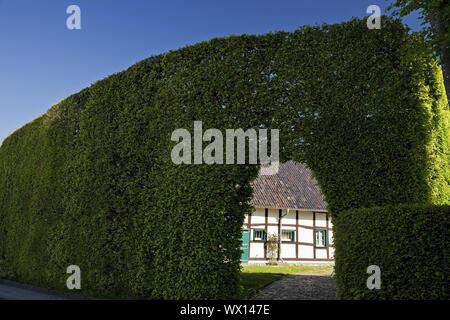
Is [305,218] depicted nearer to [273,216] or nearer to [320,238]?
[320,238]

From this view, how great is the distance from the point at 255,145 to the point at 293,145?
79 centimetres

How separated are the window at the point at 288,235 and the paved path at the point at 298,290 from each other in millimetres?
8940

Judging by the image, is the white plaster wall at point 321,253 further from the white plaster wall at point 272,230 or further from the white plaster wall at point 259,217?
the white plaster wall at point 259,217

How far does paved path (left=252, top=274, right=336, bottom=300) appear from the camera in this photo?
8.18 m

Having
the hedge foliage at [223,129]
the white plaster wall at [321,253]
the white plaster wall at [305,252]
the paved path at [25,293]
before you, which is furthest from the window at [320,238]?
the paved path at [25,293]

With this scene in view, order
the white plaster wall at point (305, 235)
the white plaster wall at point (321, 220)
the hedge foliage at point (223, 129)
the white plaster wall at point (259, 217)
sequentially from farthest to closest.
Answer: the white plaster wall at point (321, 220) < the white plaster wall at point (305, 235) < the white plaster wall at point (259, 217) < the hedge foliage at point (223, 129)

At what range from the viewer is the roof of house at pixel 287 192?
19609 mm

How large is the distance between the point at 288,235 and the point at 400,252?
1513 centimetres

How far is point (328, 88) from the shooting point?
7340 millimetres
